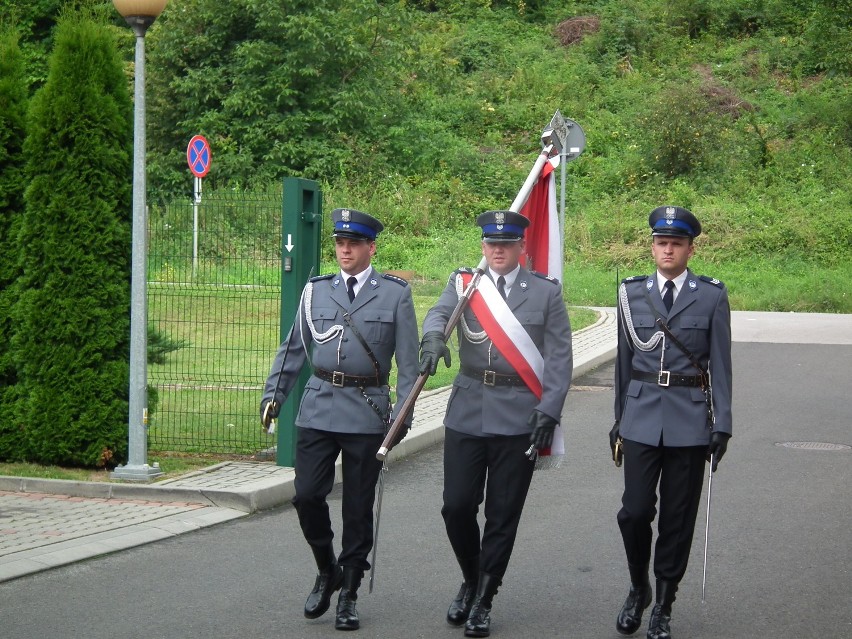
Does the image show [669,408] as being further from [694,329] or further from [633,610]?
[633,610]

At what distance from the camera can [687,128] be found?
3266cm

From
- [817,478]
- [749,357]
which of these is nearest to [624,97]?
[749,357]

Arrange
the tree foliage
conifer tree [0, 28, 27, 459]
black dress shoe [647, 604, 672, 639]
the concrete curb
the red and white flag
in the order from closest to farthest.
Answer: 1. black dress shoe [647, 604, 672, 639]
2. the red and white flag
3. the concrete curb
4. conifer tree [0, 28, 27, 459]
5. the tree foliage

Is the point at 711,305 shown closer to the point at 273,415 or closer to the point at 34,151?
the point at 273,415

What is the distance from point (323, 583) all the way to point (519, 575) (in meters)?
1.32

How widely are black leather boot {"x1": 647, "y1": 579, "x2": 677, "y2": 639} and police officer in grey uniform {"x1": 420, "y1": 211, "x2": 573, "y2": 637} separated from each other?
0.71m

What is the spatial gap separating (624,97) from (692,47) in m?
5.16

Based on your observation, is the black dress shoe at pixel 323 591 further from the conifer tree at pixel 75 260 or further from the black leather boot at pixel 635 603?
the conifer tree at pixel 75 260

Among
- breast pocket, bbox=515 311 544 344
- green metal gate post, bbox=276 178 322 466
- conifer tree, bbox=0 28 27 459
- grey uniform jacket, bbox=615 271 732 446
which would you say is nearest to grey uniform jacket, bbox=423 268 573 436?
breast pocket, bbox=515 311 544 344

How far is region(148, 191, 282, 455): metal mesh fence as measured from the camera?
969cm

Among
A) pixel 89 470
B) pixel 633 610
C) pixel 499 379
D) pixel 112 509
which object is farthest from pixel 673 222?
pixel 89 470

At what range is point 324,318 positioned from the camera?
6.24 meters

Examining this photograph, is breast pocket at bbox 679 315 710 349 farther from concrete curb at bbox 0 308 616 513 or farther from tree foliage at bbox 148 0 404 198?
tree foliage at bbox 148 0 404 198

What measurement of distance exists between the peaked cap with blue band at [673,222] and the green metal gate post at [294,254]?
402 centimetres
